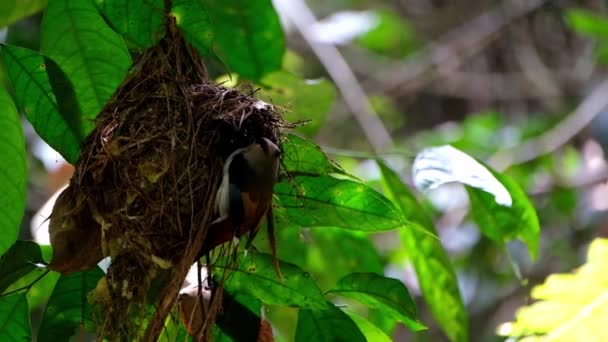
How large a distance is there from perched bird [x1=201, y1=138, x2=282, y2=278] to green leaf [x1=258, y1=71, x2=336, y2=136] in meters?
0.75

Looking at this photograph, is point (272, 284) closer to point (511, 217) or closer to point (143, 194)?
point (143, 194)

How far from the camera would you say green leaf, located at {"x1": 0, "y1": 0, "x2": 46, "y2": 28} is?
4.21 feet

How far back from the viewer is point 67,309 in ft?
3.61

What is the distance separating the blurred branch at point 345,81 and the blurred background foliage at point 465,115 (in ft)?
0.05

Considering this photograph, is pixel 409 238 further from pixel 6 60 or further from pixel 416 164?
pixel 6 60

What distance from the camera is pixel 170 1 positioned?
1120mm

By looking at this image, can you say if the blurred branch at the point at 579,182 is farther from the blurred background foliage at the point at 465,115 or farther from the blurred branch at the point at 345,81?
the blurred branch at the point at 345,81

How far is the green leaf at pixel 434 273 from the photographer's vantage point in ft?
4.32

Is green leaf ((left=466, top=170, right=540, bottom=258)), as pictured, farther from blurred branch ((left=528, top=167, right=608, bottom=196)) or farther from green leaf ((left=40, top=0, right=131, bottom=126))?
blurred branch ((left=528, top=167, right=608, bottom=196))

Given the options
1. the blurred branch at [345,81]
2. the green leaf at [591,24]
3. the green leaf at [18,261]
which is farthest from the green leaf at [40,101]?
the green leaf at [591,24]

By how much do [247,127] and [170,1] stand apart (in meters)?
0.22

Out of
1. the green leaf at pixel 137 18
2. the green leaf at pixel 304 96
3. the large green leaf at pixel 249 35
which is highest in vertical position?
the green leaf at pixel 304 96

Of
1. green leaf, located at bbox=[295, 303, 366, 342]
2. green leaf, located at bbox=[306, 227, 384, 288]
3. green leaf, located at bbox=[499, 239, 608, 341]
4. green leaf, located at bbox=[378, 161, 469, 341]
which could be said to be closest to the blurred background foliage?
green leaf, located at bbox=[306, 227, 384, 288]

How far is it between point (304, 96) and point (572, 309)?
2.28 feet
